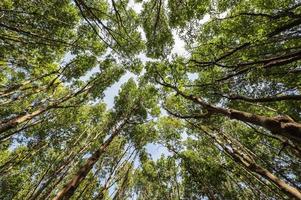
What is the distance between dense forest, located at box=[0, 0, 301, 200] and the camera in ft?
27.1

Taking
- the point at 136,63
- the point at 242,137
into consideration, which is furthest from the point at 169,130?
the point at 136,63

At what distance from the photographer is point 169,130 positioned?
1819 centimetres

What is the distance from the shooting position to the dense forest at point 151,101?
8.27 m

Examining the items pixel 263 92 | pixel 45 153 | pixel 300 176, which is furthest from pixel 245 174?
pixel 45 153

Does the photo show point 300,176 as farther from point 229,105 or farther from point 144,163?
point 144,163

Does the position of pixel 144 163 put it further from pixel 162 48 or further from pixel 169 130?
pixel 162 48

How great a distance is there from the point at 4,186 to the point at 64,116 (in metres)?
9.31

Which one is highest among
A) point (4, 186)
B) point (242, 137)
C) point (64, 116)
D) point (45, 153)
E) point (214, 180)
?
point (242, 137)

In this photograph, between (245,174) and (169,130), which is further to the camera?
(169,130)

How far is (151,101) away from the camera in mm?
14953

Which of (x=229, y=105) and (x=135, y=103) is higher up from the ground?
(x=135, y=103)


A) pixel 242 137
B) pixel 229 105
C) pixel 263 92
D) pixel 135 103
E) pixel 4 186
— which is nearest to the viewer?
pixel 263 92

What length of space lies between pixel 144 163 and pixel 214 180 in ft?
19.8

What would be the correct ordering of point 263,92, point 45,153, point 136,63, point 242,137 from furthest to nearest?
point 45,153, point 242,137, point 136,63, point 263,92
